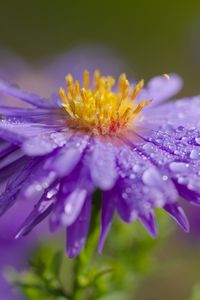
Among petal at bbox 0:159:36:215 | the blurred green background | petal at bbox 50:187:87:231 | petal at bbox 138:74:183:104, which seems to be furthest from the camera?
the blurred green background

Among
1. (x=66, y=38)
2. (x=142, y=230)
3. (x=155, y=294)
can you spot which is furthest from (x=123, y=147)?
(x=66, y=38)

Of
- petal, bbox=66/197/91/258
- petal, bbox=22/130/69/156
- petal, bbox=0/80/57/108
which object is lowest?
petal, bbox=66/197/91/258

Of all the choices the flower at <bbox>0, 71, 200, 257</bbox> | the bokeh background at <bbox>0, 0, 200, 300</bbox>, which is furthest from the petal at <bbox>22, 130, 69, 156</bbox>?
the bokeh background at <bbox>0, 0, 200, 300</bbox>

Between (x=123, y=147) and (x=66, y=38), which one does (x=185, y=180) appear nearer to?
(x=123, y=147)

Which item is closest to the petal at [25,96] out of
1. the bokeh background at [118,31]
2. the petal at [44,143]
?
the petal at [44,143]

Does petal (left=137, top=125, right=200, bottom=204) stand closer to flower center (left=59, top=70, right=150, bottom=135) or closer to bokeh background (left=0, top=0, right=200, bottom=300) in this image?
flower center (left=59, top=70, right=150, bottom=135)

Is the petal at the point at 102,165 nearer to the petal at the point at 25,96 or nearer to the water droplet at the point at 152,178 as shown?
the water droplet at the point at 152,178
